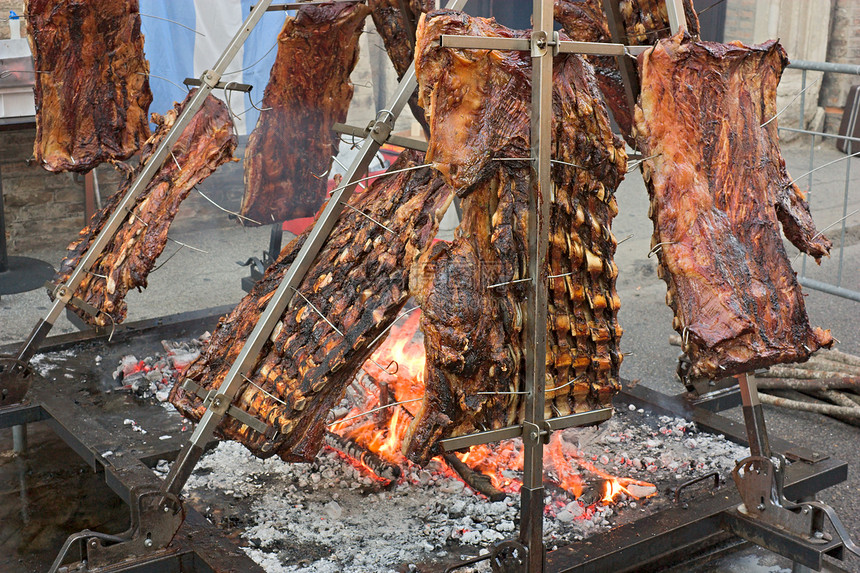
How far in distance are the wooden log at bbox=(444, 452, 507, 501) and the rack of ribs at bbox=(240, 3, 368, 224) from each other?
150 centimetres

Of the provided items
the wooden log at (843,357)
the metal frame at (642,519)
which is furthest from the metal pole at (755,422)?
the wooden log at (843,357)

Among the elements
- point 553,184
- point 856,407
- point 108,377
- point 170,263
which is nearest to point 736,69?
point 553,184

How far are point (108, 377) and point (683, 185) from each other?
3.06 meters

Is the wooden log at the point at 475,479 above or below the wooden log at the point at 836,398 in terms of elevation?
above

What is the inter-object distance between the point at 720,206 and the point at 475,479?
1450mm

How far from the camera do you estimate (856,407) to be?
4.61 m

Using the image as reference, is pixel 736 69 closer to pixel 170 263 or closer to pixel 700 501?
pixel 700 501

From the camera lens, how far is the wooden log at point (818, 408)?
459 cm

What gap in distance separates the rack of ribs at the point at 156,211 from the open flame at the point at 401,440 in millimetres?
1017

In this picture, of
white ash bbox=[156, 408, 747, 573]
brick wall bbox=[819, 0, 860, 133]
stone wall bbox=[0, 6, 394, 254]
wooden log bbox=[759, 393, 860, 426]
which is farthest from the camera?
brick wall bbox=[819, 0, 860, 133]

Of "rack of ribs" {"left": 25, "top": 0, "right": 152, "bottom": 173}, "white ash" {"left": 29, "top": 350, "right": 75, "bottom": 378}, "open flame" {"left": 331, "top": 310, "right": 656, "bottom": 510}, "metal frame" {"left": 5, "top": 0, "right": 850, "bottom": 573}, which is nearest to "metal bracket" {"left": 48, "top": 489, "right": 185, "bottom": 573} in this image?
"metal frame" {"left": 5, "top": 0, "right": 850, "bottom": 573}

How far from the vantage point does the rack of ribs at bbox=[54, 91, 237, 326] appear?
364 centimetres

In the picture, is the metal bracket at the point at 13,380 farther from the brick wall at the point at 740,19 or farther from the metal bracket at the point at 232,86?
the brick wall at the point at 740,19

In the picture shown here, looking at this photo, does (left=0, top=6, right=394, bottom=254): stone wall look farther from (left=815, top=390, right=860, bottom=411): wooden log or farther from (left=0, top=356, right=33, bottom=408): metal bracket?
(left=815, top=390, right=860, bottom=411): wooden log
